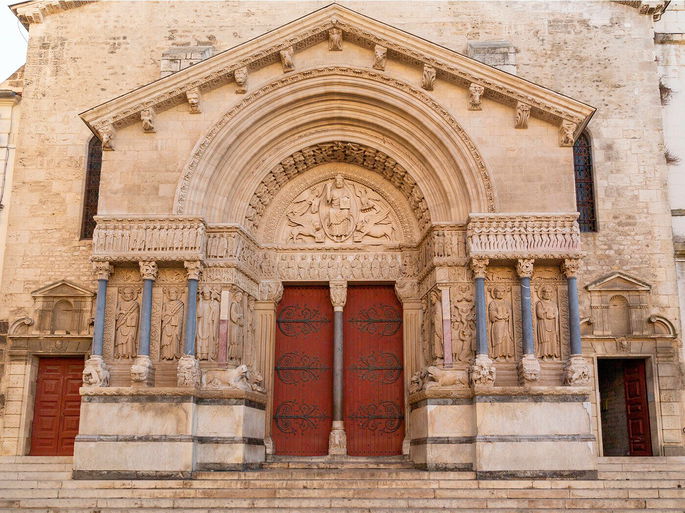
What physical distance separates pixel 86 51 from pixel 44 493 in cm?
1107

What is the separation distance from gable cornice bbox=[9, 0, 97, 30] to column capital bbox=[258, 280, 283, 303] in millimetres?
8825

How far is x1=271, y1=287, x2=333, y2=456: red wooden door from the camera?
49.8ft

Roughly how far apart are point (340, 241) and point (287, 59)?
12.4 feet

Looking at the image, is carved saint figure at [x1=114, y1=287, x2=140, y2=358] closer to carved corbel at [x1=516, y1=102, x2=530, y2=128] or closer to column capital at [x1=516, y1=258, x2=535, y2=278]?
column capital at [x1=516, y1=258, x2=535, y2=278]

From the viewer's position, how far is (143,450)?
12.7m

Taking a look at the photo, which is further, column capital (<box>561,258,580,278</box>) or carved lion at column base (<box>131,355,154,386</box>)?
column capital (<box>561,258,580,278</box>)

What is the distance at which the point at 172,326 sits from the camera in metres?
14.0

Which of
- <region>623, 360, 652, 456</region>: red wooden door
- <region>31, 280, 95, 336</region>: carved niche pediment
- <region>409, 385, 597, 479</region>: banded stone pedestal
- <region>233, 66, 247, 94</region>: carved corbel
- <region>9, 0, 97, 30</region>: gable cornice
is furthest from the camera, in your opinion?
<region>9, 0, 97, 30</region>: gable cornice

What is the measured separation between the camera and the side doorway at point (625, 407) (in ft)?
54.1

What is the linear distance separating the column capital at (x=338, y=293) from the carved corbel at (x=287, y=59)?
14.0 ft

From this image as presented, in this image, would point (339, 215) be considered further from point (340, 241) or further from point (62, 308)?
point (62, 308)

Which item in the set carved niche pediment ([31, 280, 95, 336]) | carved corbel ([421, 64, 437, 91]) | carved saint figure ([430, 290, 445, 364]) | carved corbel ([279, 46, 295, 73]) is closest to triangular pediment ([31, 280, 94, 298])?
carved niche pediment ([31, 280, 95, 336])

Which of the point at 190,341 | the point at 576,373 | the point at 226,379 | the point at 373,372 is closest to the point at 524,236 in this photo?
the point at 576,373

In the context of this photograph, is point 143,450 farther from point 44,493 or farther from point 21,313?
point 21,313
